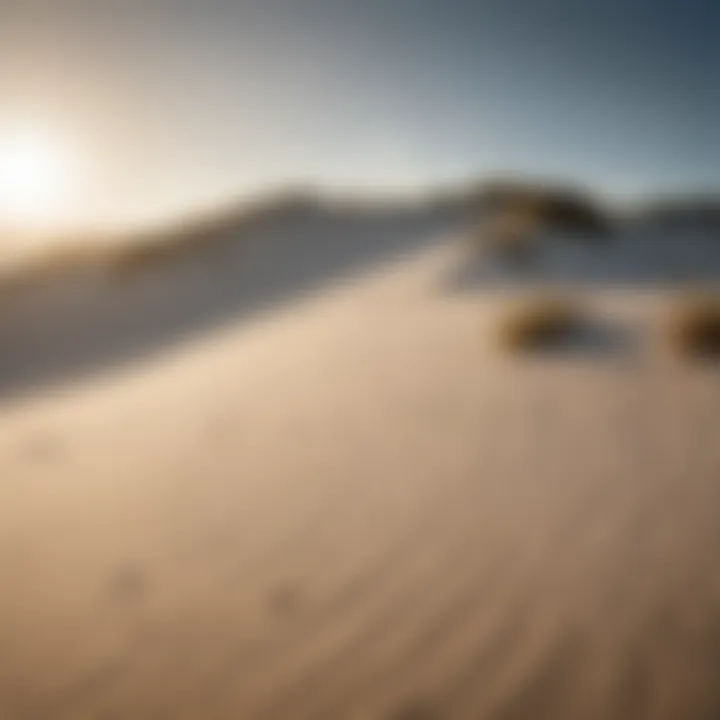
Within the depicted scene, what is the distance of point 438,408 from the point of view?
19.5 feet

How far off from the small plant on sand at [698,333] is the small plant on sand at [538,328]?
1.03m

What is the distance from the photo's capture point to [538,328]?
713 cm

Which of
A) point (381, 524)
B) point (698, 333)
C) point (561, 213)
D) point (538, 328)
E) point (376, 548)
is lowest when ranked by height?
point (376, 548)

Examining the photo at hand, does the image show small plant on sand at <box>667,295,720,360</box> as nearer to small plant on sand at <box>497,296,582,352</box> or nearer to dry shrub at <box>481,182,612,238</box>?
small plant on sand at <box>497,296,582,352</box>

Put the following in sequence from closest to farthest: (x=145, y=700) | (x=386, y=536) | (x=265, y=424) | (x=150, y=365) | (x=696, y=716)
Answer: (x=696, y=716), (x=145, y=700), (x=386, y=536), (x=265, y=424), (x=150, y=365)

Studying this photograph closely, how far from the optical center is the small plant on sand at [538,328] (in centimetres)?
709

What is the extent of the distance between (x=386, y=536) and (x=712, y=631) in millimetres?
1695

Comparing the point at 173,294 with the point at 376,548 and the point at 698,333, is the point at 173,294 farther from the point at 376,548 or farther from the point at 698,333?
the point at 376,548

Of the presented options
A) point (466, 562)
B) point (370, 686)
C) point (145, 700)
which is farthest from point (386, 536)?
point (145, 700)

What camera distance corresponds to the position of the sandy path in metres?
2.87

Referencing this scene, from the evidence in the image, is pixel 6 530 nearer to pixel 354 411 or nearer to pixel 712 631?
pixel 354 411

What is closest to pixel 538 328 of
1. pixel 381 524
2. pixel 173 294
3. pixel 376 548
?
pixel 381 524

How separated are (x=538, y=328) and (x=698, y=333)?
152 cm

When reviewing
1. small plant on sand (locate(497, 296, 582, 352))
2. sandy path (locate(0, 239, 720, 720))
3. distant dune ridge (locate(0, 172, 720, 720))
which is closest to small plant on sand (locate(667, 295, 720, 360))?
distant dune ridge (locate(0, 172, 720, 720))
